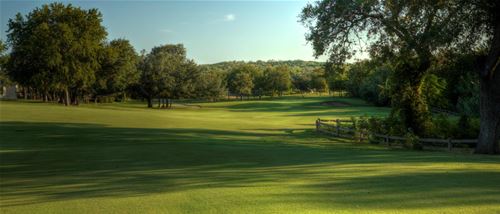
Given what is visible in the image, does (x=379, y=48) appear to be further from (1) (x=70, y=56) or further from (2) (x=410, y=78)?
(1) (x=70, y=56)

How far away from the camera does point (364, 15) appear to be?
879 inches

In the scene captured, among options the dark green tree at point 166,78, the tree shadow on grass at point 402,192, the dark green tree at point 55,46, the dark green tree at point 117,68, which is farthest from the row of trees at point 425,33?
the dark green tree at point 166,78

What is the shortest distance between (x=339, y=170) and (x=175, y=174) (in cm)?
462

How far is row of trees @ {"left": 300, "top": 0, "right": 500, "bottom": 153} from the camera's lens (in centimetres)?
1873

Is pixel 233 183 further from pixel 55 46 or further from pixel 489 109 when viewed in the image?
pixel 55 46

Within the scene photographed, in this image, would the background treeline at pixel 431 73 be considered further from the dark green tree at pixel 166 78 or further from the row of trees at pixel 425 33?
the dark green tree at pixel 166 78

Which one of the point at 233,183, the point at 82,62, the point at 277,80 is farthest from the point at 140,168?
the point at 277,80

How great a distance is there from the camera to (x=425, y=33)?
62.3 feet

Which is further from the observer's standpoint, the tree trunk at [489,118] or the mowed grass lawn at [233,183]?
the tree trunk at [489,118]

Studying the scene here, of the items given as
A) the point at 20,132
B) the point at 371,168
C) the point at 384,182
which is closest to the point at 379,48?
the point at 371,168

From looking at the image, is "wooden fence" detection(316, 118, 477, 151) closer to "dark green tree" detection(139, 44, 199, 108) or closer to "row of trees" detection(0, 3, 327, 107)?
"row of trees" detection(0, 3, 327, 107)

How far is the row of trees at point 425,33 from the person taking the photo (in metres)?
18.7

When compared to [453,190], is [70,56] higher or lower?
higher

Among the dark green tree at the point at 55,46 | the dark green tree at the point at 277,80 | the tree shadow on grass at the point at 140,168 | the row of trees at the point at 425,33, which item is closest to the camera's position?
the tree shadow on grass at the point at 140,168
